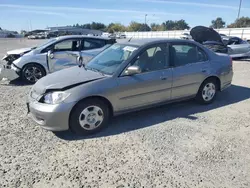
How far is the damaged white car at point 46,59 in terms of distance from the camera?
7.49 metres

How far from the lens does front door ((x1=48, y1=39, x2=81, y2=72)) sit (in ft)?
25.1

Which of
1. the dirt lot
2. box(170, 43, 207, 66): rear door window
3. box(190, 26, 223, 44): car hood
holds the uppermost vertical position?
box(190, 26, 223, 44): car hood

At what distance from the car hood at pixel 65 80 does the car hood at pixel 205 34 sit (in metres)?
8.86

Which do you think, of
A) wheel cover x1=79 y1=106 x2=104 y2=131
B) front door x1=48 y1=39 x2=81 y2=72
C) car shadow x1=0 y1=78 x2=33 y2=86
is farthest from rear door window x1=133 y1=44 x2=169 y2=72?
car shadow x1=0 y1=78 x2=33 y2=86

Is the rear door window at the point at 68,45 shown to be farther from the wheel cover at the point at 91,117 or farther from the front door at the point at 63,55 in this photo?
the wheel cover at the point at 91,117

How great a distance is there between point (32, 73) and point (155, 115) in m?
4.77

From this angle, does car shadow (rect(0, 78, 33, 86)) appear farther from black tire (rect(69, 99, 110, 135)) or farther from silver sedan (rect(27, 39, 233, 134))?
black tire (rect(69, 99, 110, 135))

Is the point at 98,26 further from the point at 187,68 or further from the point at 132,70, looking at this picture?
the point at 132,70

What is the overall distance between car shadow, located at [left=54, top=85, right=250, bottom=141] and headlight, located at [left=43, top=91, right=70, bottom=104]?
0.63m

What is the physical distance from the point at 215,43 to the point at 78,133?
926 cm

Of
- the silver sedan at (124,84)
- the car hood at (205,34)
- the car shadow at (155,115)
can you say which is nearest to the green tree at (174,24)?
the car hood at (205,34)

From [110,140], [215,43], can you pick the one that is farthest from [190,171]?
[215,43]

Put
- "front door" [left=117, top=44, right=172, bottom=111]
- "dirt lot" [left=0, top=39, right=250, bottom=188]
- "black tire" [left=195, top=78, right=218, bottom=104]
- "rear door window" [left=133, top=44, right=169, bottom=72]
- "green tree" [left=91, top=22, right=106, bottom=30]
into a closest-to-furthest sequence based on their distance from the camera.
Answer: "dirt lot" [left=0, top=39, right=250, bottom=188]
"front door" [left=117, top=44, right=172, bottom=111]
"rear door window" [left=133, top=44, right=169, bottom=72]
"black tire" [left=195, top=78, right=218, bottom=104]
"green tree" [left=91, top=22, right=106, bottom=30]

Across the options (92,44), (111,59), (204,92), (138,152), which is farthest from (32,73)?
(138,152)
